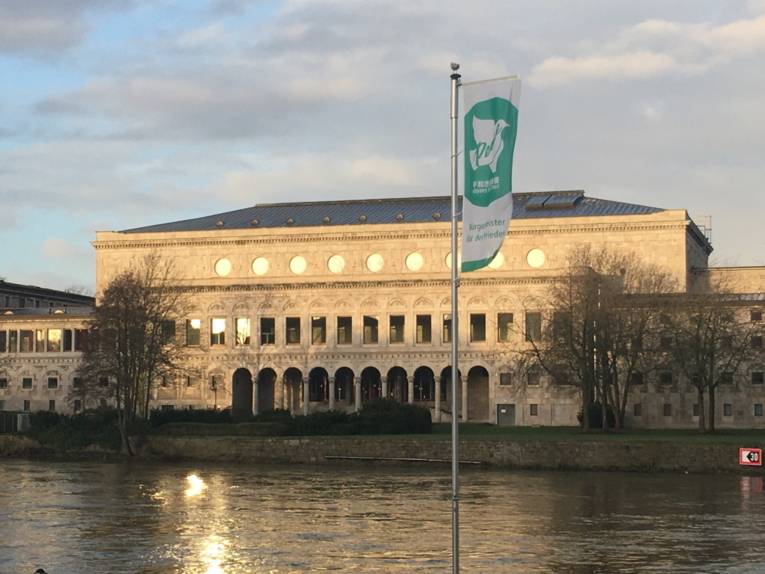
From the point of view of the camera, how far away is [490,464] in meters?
81.1

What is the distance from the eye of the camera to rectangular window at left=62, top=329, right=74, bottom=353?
439ft

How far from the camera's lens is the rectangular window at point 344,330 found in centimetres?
12612

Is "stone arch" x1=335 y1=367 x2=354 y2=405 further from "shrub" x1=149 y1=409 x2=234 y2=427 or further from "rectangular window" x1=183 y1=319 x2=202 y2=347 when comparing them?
"shrub" x1=149 y1=409 x2=234 y2=427

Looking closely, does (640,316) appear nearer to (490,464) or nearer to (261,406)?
(490,464)

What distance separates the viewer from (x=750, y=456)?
74188 mm

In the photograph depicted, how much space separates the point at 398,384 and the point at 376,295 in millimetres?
8307

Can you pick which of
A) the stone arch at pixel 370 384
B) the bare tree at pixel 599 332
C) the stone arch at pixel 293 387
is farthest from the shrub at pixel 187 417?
the stone arch at pixel 293 387

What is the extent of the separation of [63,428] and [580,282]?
37093mm

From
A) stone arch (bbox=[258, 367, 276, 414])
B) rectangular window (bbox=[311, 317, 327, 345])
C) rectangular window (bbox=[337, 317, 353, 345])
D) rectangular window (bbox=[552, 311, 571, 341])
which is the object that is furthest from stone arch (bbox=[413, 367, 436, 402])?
rectangular window (bbox=[552, 311, 571, 341])

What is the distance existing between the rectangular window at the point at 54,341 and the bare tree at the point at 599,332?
52.6 meters

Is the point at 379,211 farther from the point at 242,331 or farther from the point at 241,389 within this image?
the point at 241,389

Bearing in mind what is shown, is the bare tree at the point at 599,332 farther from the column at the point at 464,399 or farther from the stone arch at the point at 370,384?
the stone arch at the point at 370,384

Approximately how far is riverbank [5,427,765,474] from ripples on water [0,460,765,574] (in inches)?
109

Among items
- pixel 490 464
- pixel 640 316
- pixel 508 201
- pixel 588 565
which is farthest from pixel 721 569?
pixel 640 316
